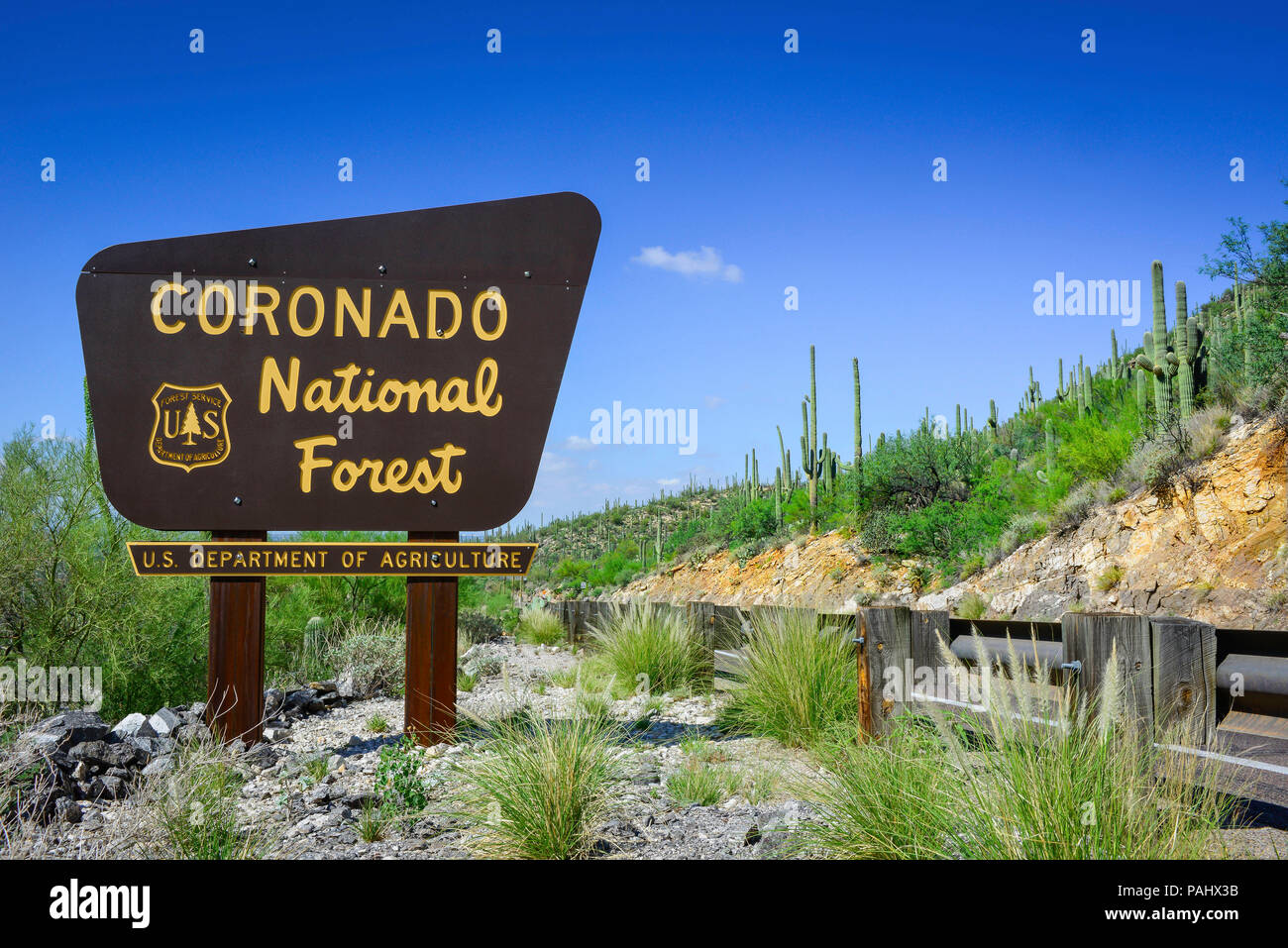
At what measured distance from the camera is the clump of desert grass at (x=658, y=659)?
8984 mm

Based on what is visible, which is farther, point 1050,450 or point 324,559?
point 1050,450

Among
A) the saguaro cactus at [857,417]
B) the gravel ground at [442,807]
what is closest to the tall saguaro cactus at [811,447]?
the saguaro cactus at [857,417]

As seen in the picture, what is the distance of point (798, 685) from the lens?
20.6 feet

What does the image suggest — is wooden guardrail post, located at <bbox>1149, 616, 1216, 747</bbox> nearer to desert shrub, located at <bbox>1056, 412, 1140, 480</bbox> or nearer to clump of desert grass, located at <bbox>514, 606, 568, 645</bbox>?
desert shrub, located at <bbox>1056, 412, 1140, 480</bbox>

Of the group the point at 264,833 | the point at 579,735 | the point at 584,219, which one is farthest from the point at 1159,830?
the point at 584,219

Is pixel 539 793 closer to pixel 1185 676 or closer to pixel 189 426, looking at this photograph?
pixel 1185 676

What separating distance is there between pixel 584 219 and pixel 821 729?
459 cm

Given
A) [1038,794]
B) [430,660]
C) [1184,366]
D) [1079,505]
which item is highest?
[1184,366]

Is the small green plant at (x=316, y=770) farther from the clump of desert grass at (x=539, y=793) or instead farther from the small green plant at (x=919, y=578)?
the small green plant at (x=919, y=578)

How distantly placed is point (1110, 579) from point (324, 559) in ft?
34.7

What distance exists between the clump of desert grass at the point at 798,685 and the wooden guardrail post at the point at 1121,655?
2.33 meters

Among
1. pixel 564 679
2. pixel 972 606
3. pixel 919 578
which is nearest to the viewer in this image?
pixel 564 679
